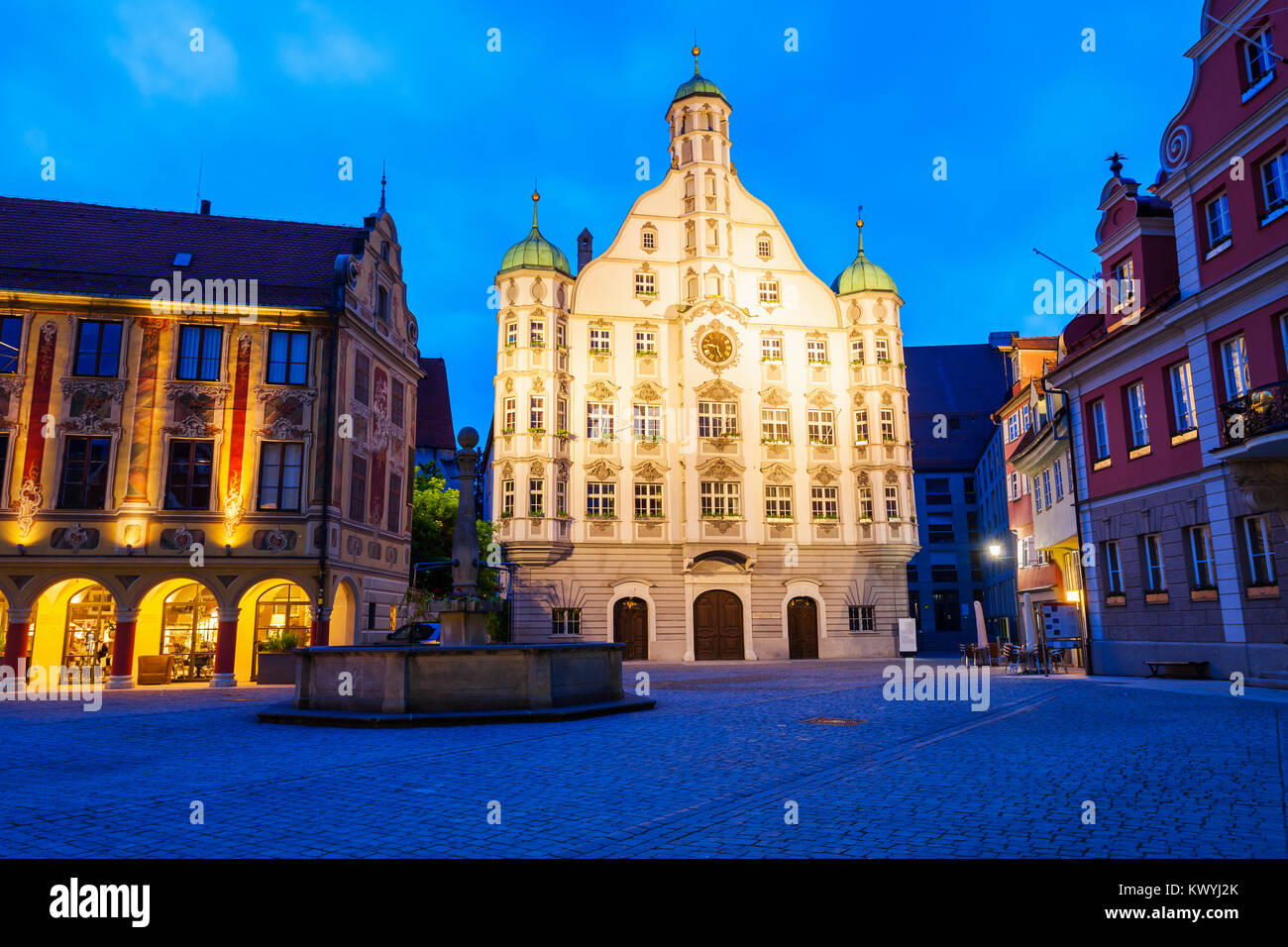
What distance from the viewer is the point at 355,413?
98.5ft

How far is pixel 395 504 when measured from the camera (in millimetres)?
33656

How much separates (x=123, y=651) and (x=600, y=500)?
875 inches

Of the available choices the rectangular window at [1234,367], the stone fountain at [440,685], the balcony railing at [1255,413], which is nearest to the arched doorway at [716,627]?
the rectangular window at [1234,367]

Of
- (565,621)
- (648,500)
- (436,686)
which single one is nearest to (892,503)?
(648,500)

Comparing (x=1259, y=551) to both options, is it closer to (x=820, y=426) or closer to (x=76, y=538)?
(x=820, y=426)

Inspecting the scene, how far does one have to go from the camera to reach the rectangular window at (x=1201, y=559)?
21.1 m

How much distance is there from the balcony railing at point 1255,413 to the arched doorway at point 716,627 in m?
27.3

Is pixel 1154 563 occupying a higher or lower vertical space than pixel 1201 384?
lower

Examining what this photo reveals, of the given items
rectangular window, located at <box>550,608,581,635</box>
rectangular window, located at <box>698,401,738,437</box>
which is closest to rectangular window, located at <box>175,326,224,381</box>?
rectangular window, located at <box>550,608,581,635</box>

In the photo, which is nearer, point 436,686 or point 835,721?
point 835,721

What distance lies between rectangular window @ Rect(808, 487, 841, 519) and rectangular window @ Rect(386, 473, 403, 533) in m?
21.0

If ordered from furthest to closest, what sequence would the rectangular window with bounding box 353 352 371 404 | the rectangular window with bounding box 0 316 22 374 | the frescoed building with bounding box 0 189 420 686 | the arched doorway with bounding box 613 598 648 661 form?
the arched doorway with bounding box 613 598 648 661, the rectangular window with bounding box 353 352 371 404, the rectangular window with bounding box 0 316 22 374, the frescoed building with bounding box 0 189 420 686

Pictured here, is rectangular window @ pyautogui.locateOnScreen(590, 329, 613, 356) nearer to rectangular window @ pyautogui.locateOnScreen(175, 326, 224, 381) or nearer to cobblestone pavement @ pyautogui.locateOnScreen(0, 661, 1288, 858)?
rectangular window @ pyautogui.locateOnScreen(175, 326, 224, 381)

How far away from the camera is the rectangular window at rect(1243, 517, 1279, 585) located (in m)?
19.2
